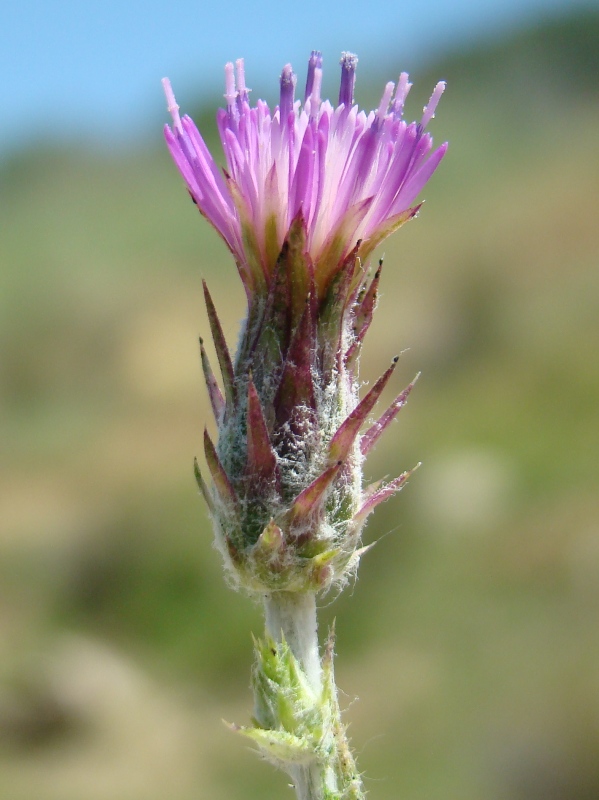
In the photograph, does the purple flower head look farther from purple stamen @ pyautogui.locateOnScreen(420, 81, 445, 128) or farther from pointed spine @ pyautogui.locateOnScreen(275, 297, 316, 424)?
pointed spine @ pyautogui.locateOnScreen(275, 297, 316, 424)

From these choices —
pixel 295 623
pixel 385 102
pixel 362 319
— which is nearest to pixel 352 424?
pixel 362 319

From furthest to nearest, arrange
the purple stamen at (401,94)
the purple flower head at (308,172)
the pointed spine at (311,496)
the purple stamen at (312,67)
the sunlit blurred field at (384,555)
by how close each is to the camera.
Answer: the sunlit blurred field at (384,555)
the purple stamen at (312,67)
the purple stamen at (401,94)
the purple flower head at (308,172)
the pointed spine at (311,496)

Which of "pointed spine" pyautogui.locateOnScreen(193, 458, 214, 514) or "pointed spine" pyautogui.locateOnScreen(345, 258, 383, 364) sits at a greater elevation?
"pointed spine" pyautogui.locateOnScreen(345, 258, 383, 364)

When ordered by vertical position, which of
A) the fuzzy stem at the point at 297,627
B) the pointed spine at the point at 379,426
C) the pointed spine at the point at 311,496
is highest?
the pointed spine at the point at 379,426

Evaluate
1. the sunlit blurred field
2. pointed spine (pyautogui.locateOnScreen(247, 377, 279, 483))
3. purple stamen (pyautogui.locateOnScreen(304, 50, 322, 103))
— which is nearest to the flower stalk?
pointed spine (pyautogui.locateOnScreen(247, 377, 279, 483))

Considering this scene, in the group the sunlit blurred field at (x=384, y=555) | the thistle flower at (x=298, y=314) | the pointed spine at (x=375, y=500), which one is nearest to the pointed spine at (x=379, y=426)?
the thistle flower at (x=298, y=314)

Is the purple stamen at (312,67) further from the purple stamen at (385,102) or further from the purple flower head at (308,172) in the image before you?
the purple stamen at (385,102)

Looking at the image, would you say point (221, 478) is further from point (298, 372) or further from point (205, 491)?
point (298, 372)
